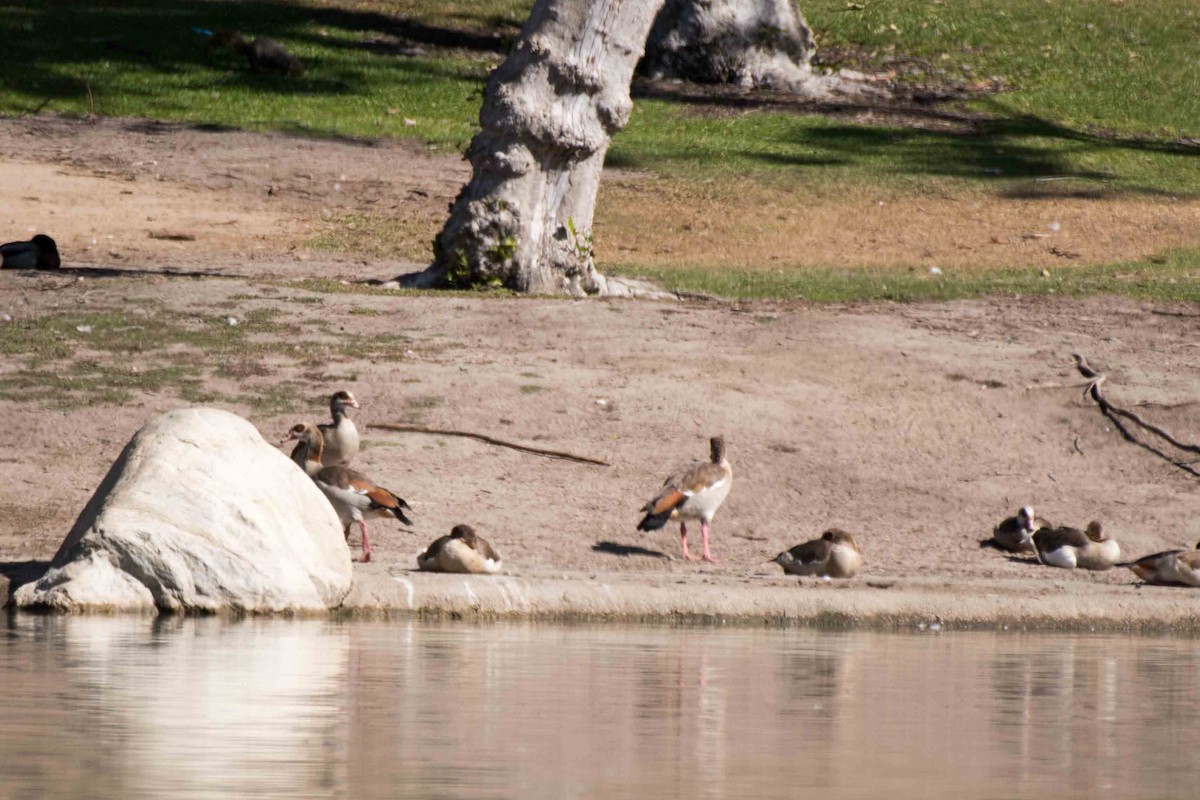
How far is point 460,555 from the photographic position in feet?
36.5

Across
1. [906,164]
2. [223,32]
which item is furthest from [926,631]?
[223,32]

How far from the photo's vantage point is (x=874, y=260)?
2380 centimetres

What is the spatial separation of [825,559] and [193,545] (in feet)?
12.4

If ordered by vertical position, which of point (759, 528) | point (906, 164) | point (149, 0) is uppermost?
point (149, 0)

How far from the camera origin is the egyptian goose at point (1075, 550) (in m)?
12.6

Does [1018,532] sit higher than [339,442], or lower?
lower

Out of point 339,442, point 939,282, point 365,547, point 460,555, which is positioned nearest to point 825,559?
point 460,555

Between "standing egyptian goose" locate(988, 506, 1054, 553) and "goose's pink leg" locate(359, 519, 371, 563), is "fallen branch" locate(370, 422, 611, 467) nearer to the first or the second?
"goose's pink leg" locate(359, 519, 371, 563)

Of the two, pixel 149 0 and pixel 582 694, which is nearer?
pixel 582 694

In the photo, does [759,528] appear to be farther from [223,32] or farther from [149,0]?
[149,0]

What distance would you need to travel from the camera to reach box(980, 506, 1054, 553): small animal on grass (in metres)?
13.1

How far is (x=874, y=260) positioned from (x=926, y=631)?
13271mm

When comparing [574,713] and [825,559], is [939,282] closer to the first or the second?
[825,559]

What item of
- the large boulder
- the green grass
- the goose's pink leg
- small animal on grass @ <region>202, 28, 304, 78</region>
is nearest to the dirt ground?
the goose's pink leg
